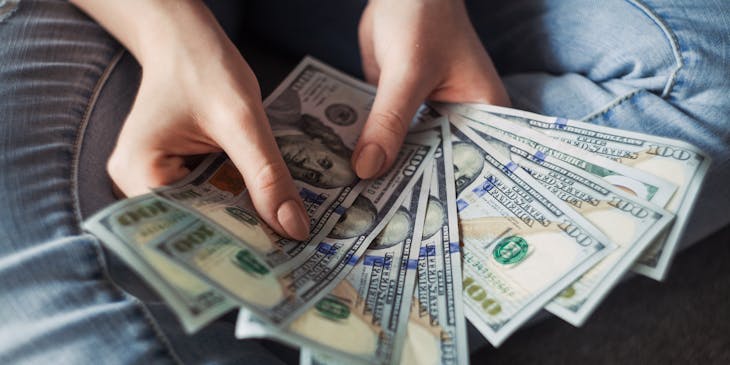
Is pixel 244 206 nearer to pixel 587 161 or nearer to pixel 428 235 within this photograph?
pixel 428 235

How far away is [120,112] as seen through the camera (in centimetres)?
78

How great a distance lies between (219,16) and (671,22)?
0.72 metres

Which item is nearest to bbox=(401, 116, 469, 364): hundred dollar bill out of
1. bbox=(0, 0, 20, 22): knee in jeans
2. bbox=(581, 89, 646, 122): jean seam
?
bbox=(581, 89, 646, 122): jean seam

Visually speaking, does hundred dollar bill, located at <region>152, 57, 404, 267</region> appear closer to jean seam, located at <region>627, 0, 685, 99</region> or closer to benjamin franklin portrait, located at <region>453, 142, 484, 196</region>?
benjamin franklin portrait, located at <region>453, 142, 484, 196</region>

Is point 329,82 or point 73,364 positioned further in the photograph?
point 329,82

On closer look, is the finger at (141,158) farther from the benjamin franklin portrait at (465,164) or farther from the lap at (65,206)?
the benjamin franklin portrait at (465,164)

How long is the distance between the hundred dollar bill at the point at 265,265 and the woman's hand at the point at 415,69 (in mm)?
92

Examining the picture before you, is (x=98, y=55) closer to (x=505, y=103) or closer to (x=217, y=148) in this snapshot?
(x=217, y=148)

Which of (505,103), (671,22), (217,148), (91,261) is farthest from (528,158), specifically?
(91,261)

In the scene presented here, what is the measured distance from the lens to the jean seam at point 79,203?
553 millimetres

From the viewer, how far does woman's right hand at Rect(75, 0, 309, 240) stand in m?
0.63

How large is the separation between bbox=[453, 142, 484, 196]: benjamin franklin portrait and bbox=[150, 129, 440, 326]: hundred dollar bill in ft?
0.36

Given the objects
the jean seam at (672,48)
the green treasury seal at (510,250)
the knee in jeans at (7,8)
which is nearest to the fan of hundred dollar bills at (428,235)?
Result: the green treasury seal at (510,250)

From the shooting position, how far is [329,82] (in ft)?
3.12
